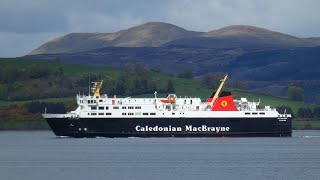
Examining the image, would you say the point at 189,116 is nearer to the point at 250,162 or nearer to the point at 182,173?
the point at 250,162

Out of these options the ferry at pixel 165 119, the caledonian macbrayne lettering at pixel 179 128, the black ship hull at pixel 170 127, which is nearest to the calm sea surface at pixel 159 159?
the black ship hull at pixel 170 127

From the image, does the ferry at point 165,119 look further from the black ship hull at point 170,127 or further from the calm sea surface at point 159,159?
the calm sea surface at point 159,159

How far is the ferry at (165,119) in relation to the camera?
11981 centimetres

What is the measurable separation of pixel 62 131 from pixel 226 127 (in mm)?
18307

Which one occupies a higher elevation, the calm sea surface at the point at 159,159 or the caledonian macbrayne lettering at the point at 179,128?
the caledonian macbrayne lettering at the point at 179,128

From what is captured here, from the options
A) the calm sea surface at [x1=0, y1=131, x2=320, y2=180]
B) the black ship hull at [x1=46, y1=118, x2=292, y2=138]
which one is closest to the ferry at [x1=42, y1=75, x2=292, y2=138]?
the black ship hull at [x1=46, y1=118, x2=292, y2=138]

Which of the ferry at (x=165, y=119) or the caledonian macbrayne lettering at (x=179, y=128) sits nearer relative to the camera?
the ferry at (x=165, y=119)

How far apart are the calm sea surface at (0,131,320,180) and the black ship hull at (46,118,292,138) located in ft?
7.72

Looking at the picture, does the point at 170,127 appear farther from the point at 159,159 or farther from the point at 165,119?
the point at 159,159

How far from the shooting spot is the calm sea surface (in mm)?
72188

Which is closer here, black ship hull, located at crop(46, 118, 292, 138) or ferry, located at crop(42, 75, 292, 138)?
Answer: black ship hull, located at crop(46, 118, 292, 138)

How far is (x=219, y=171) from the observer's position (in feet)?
244

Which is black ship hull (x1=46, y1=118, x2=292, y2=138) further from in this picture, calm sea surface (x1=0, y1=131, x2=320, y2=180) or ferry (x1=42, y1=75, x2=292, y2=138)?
calm sea surface (x1=0, y1=131, x2=320, y2=180)

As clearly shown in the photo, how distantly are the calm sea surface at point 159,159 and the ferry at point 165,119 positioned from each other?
2863 mm
